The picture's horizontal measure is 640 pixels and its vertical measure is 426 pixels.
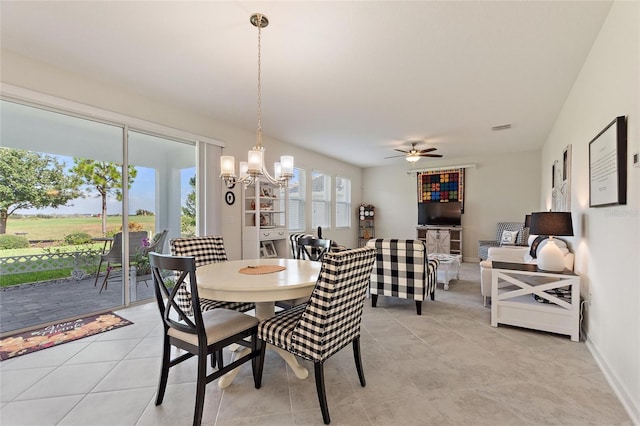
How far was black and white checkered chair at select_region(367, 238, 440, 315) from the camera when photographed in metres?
3.26

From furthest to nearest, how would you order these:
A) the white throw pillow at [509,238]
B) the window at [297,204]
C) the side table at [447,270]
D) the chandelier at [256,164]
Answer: the window at [297,204] < the white throw pillow at [509,238] < the side table at [447,270] < the chandelier at [256,164]

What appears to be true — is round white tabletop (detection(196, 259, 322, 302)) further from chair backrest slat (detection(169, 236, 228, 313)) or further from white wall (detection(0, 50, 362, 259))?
white wall (detection(0, 50, 362, 259))

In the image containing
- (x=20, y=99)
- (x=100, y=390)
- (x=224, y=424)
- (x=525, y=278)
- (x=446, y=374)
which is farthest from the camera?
(x=525, y=278)

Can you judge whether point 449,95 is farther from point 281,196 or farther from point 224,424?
point 224,424

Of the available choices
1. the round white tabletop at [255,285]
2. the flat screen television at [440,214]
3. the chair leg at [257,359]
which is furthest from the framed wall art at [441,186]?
the chair leg at [257,359]

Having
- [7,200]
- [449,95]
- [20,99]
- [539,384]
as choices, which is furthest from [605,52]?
[7,200]

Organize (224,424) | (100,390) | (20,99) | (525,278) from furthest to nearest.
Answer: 1. (525,278)
2. (20,99)
3. (100,390)
4. (224,424)

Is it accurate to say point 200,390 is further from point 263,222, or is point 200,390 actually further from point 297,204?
point 297,204

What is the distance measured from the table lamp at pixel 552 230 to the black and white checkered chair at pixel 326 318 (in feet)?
6.91

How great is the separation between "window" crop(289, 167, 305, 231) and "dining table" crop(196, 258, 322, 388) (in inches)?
152

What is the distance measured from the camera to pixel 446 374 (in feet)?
6.82

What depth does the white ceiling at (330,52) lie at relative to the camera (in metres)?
2.07

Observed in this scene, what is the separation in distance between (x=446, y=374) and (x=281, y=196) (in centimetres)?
427

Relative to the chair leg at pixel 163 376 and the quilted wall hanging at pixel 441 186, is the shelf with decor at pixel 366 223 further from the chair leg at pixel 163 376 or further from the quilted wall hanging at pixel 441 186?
the chair leg at pixel 163 376
